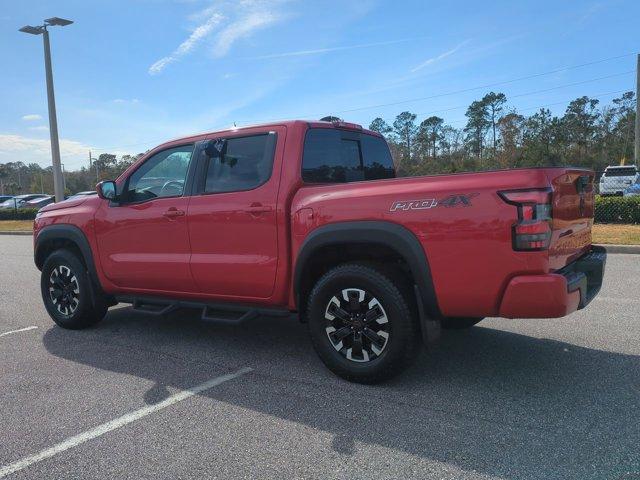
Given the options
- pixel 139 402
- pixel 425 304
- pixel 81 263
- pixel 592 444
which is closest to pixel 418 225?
pixel 425 304

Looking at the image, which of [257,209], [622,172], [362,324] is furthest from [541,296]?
[622,172]

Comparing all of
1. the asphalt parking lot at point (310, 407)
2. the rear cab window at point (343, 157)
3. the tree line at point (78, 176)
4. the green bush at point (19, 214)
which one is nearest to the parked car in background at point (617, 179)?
the asphalt parking lot at point (310, 407)

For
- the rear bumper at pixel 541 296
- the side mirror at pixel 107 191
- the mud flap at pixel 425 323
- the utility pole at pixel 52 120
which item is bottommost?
the mud flap at pixel 425 323

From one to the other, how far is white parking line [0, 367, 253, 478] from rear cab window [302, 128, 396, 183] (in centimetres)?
172

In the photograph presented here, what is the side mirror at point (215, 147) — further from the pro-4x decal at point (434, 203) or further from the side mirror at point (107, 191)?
the pro-4x decal at point (434, 203)

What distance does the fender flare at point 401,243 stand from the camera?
3377mm

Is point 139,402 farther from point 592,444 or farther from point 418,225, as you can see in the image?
point 592,444

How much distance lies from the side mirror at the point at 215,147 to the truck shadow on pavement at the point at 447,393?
173cm

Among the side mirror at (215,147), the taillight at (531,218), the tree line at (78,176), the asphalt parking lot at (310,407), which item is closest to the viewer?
the asphalt parking lot at (310,407)

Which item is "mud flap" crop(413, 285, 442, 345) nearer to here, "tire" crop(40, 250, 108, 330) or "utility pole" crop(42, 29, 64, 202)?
"tire" crop(40, 250, 108, 330)

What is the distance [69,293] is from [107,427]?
2735 mm

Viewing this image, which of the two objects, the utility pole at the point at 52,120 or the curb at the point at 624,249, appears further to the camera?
the utility pole at the point at 52,120

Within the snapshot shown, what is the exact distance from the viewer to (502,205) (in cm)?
309

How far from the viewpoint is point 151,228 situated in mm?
4758
